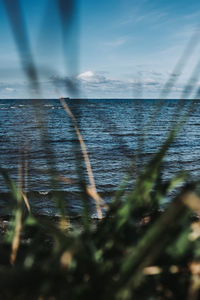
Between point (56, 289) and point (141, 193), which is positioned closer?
point (56, 289)

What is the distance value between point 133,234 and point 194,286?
232 mm

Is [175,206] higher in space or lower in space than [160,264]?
higher

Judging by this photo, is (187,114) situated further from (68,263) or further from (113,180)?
(113,180)

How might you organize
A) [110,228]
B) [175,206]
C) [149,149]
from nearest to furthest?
[175,206] → [110,228] → [149,149]

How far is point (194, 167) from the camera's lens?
8438mm

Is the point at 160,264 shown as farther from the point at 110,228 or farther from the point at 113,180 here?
the point at 113,180

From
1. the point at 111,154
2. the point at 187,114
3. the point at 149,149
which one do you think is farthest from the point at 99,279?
the point at 149,149

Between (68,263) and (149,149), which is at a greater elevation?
(68,263)

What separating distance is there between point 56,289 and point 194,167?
8.20 metres

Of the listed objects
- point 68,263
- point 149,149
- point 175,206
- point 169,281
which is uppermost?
point 175,206

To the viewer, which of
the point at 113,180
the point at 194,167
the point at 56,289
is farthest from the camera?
the point at 194,167

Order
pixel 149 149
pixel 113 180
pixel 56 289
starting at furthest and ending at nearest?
pixel 149 149, pixel 113 180, pixel 56 289

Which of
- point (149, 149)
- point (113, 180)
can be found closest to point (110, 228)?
point (113, 180)

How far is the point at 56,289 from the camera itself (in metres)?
0.69
